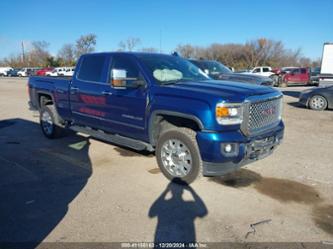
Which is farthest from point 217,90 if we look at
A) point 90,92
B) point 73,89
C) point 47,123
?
point 47,123

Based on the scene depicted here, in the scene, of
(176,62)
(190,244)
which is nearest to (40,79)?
(176,62)

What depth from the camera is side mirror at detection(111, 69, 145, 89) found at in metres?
4.71

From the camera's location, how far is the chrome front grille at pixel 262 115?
4.29 metres

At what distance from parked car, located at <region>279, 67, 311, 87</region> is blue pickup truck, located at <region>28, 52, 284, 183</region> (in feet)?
78.1

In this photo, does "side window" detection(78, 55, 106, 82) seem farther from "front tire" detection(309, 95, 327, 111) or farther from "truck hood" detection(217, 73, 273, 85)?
"front tire" detection(309, 95, 327, 111)

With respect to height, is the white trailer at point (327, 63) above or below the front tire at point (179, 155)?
above

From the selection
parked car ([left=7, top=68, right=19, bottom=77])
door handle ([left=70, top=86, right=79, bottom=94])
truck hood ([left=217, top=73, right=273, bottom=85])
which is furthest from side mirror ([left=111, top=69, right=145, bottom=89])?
parked car ([left=7, top=68, right=19, bottom=77])

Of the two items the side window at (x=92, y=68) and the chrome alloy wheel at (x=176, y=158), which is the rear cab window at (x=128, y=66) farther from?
the chrome alloy wheel at (x=176, y=158)

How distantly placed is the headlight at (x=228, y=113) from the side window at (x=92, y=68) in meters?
2.64

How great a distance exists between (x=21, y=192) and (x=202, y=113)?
9.12 feet

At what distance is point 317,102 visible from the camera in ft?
38.9

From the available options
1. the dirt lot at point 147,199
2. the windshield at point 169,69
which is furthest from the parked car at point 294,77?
the windshield at point 169,69

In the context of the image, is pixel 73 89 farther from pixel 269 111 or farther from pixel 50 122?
pixel 269 111

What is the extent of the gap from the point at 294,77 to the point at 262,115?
2536 cm
